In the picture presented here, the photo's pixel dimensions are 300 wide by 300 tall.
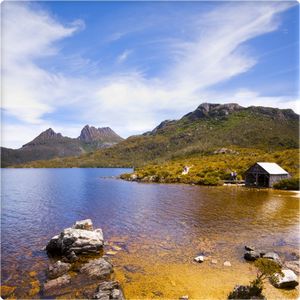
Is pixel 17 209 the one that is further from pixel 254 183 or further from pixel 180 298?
Answer: pixel 254 183

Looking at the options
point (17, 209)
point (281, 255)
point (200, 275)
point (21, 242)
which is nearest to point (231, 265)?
point (200, 275)

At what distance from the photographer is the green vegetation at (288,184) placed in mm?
62681

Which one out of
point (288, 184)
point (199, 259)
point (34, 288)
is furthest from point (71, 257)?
point (288, 184)

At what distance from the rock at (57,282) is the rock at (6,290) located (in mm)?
2132

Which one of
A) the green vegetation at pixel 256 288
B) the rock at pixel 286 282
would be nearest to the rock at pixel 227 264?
the rock at pixel 286 282

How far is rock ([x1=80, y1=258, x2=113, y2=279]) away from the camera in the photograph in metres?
19.7

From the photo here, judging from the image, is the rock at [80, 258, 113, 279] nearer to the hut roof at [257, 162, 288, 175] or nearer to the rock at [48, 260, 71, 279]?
the rock at [48, 260, 71, 279]

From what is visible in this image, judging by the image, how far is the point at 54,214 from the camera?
4106 centimetres

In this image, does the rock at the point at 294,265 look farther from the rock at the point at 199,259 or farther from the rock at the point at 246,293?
the rock at the point at 199,259

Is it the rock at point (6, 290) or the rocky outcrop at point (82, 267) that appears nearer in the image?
the rocky outcrop at point (82, 267)

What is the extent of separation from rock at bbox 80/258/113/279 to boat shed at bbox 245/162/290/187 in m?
55.5

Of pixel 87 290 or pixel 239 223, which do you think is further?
pixel 239 223

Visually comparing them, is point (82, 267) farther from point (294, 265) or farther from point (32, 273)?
point (294, 265)

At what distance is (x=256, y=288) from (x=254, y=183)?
195 ft
